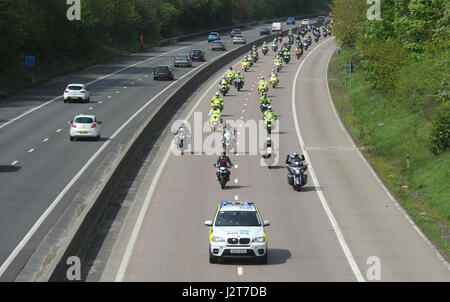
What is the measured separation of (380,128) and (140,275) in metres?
32.4

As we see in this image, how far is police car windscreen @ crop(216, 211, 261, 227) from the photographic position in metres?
23.7

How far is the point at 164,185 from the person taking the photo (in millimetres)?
36156

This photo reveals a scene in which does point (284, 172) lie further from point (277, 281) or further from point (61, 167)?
point (277, 281)

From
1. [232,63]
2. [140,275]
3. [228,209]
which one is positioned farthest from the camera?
[232,63]

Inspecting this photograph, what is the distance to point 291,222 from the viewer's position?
29359 millimetres

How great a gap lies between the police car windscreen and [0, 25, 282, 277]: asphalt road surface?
592 cm

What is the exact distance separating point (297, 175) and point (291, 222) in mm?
5755

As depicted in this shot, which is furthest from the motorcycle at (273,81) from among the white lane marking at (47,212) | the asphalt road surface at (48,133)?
the white lane marking at (47,212)

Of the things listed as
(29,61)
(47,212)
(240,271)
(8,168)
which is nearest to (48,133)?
(8,168)

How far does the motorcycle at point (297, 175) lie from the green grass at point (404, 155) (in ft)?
12.2

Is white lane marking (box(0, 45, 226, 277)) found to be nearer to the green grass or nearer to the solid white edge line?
the solid white edge line

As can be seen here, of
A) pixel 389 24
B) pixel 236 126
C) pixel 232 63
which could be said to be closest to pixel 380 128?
pixel 236 126

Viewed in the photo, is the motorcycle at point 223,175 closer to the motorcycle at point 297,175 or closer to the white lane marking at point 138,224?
the motorcycle at point 297,175
